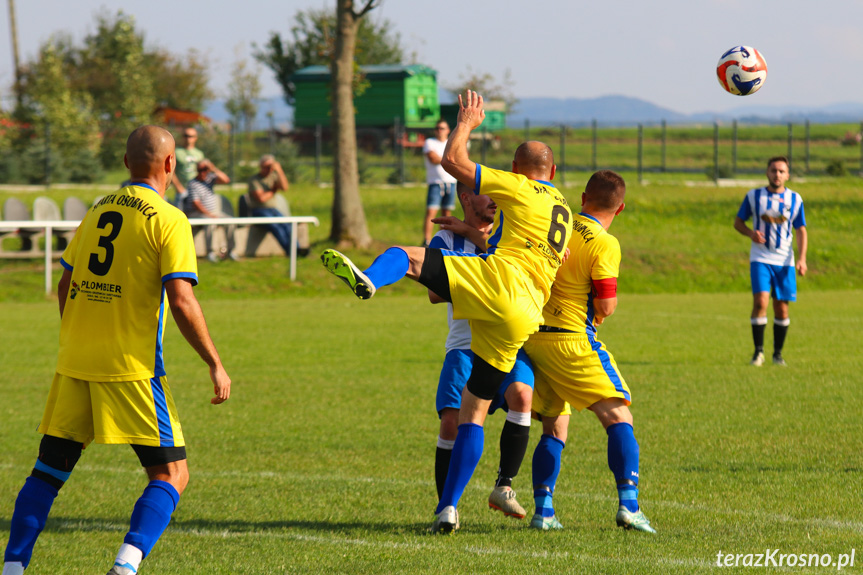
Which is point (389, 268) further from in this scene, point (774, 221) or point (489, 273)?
point (774, 221)

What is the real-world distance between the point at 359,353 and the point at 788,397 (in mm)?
5367

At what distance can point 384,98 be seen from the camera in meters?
49.0

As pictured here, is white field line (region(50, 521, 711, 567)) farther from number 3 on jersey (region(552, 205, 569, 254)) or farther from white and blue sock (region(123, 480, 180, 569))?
number 3 on jersey (region(552, 205, 569, 254))

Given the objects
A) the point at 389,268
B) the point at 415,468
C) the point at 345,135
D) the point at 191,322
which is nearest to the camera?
the point at 191,322

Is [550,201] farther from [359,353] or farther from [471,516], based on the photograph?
[359,353]

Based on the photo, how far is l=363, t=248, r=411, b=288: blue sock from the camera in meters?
4.78

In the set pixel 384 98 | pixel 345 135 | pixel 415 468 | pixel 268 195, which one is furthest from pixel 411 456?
pixel 384 98

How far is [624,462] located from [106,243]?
297 centimetres

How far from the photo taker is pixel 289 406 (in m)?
9.15

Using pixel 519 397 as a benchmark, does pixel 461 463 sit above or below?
below

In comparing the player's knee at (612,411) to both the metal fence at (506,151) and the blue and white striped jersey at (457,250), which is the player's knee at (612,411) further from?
the metal fence at (506,151)

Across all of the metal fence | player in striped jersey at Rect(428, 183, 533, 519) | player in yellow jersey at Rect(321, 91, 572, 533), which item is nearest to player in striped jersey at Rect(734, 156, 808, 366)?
player in striped jersey at Rect(428, 183, 533, 519)

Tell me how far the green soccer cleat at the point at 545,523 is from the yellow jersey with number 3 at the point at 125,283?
233cm

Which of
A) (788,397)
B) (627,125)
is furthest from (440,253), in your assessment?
(627,125)
